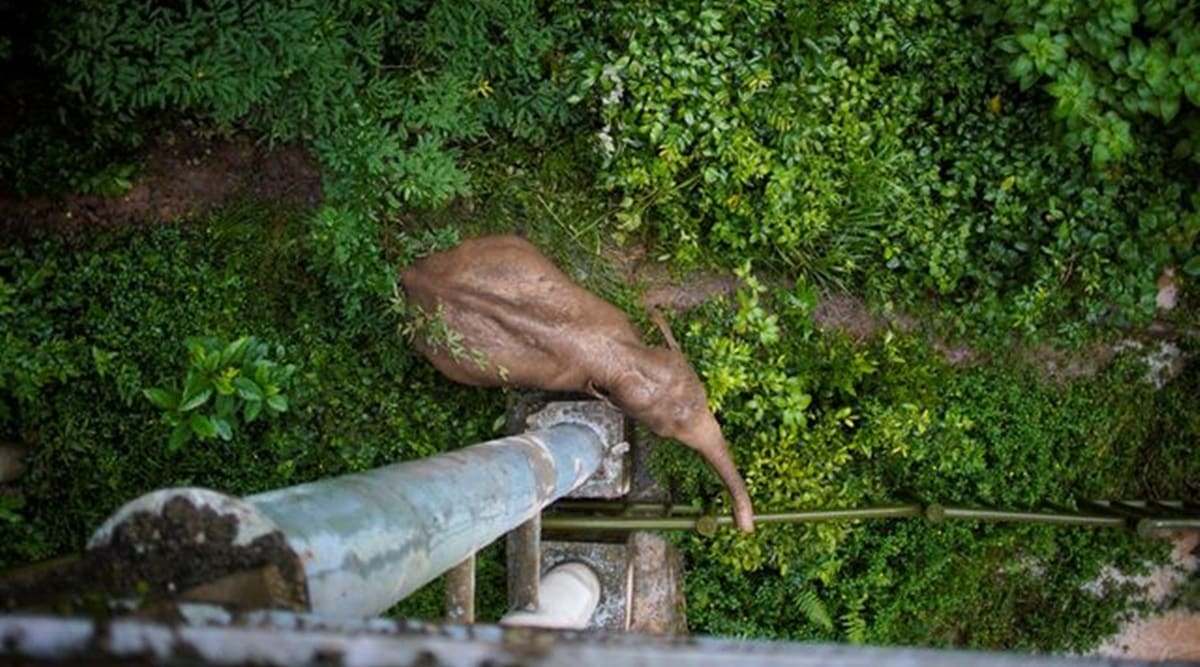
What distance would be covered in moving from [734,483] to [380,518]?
407 centimetres

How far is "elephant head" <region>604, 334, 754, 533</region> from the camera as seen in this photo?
6781mm

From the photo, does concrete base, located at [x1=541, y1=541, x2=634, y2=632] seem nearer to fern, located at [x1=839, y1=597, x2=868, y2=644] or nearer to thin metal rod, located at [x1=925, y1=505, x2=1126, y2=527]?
fern, located at [x1=839, y1=597, x2=868, y2=644]

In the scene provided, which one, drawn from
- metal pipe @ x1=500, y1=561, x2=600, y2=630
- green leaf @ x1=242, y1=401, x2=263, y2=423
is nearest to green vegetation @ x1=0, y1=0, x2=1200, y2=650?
green leaf @ x1=242, y1=401, x2=263, y2=423

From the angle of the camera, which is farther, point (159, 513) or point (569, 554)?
point (569, 554)

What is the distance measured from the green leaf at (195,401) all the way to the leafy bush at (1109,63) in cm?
549

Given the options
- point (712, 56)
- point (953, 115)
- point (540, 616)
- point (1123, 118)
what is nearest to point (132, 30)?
point (712, 56)

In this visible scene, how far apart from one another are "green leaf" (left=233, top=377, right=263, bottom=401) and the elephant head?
7.12 feet

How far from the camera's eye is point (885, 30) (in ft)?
24.0

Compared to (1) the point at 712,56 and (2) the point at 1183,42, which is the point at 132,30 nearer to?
(1) the point at 712,56

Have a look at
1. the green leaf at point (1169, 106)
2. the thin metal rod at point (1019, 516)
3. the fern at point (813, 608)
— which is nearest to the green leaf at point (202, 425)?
the fern at point (813, 608)

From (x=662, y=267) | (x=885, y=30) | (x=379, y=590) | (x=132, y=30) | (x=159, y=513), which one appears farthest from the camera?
(x=662, y=267)

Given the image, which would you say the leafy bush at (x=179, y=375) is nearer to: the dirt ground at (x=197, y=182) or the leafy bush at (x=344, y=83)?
the dirt ground at (x=197, y=182)

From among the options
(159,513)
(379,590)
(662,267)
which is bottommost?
(662,267)

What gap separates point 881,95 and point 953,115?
1.74ft
